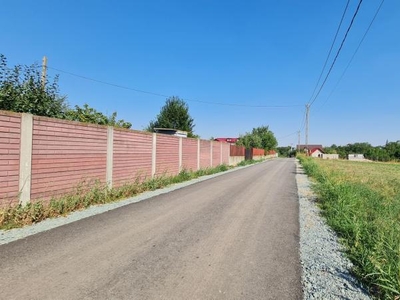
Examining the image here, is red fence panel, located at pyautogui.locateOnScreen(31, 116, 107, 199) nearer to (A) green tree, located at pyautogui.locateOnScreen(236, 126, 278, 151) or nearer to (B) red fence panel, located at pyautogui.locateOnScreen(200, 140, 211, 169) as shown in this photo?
(B) red fence panel, located at pyautogui.locateOnScreen(200, 140, 211, 169)

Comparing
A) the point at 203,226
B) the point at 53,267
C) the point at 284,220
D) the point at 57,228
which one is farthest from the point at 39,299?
the point at 284,220

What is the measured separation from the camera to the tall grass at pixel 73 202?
5.54 metres

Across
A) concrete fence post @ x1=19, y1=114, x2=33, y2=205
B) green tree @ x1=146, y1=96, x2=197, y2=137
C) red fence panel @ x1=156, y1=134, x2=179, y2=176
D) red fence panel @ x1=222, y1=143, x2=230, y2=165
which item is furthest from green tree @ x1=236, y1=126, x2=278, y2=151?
concrete fence post @ x1=19, y1=114, x2=33, y2=205

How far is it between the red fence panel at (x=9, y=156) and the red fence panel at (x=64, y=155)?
446mm

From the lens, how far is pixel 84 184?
7953mm

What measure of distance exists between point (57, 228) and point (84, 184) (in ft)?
8.79

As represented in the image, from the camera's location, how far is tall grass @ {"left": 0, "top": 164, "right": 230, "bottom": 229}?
18.2ft

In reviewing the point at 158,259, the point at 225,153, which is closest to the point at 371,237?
the point at 158,259

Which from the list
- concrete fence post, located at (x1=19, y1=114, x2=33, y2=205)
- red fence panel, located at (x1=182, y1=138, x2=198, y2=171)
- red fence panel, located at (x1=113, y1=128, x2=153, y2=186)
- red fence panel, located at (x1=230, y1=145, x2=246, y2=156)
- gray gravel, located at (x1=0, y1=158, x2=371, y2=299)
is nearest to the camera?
gray gravel, located at (x1=0, y1=158, x2=371, y2=299)

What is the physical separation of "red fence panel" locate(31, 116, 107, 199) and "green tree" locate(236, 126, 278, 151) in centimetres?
5144

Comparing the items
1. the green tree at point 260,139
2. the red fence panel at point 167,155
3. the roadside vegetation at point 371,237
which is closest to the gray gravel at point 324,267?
the roadside vegetation at point 371,237

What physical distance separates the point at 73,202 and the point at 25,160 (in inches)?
62.0

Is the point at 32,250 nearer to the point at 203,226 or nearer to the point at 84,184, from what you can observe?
the point at 203,226

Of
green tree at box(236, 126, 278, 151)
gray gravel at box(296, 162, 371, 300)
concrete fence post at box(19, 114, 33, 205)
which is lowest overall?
→ gray gravel at box(296, 162, 371, 300)
